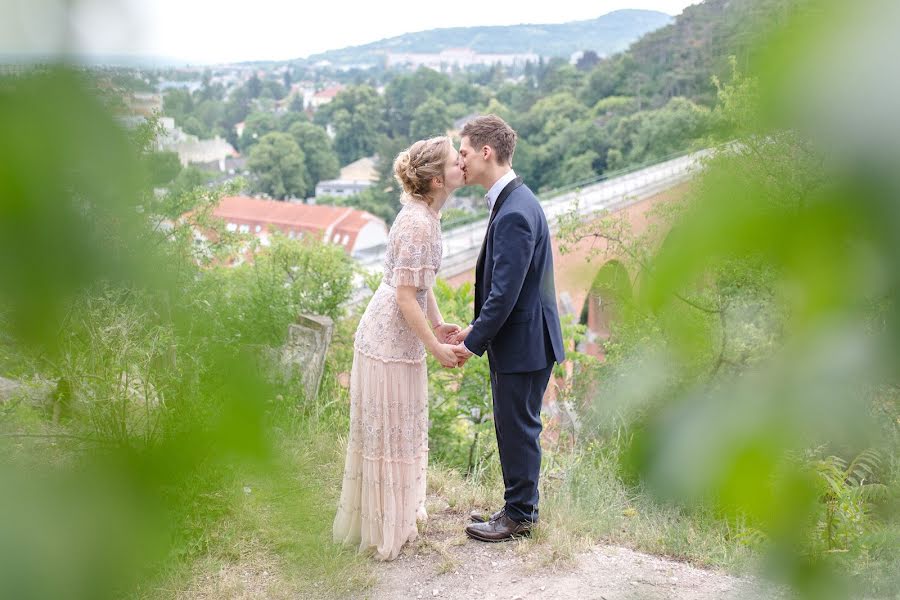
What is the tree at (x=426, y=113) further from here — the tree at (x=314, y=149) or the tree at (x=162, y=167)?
the tree at (x=162, y=167)

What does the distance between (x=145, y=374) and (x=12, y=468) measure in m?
0.12

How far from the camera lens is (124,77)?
1.27 feet

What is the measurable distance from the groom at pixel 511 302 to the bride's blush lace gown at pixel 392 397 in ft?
0.81

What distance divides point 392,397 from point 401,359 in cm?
18

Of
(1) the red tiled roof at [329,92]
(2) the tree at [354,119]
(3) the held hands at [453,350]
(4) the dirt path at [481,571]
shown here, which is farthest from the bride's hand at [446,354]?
(1) the red tiled roof at [329,92]

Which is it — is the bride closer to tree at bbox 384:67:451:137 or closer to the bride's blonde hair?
the bride's blonde hair

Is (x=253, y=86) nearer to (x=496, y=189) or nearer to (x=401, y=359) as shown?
(x=496, y=189)

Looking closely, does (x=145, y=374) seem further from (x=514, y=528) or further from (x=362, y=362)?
(x=514, y=528)

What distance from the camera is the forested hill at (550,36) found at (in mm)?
475

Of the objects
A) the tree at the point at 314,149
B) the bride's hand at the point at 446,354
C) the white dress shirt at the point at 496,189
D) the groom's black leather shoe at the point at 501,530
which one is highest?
the tree at the point at 314,149

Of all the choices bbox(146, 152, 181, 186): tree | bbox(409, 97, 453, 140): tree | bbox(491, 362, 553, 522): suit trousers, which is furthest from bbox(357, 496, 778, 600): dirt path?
bbox(146, 152, 181, 186): tree

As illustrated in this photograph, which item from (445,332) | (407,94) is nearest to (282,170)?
(407,94)

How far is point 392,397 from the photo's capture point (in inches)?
135

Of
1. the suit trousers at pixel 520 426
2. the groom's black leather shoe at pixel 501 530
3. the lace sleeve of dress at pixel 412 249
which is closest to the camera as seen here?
the lace sleeve of dress at pixel 412 249
